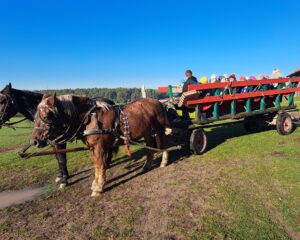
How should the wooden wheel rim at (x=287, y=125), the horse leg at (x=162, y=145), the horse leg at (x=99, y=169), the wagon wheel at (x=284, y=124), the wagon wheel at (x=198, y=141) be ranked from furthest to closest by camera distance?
the wooden wheel rim at (x=287, y=125) → the wagon wheel at (x=284, y=124) → the wagon wheel at (x=198, y=141) → the horse leg at (x=162, y=145) → the horse leg at (x=99, y=169)

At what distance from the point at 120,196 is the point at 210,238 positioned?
2.41 meters

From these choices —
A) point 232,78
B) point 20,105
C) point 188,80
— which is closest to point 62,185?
point 20,105

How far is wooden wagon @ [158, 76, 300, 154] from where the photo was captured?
8094 mm

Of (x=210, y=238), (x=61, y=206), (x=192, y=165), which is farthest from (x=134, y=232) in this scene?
(x=192, y=165)

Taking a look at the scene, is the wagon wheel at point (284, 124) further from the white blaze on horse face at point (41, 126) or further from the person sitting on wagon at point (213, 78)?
the white blaze on horse face at point (41, 126)

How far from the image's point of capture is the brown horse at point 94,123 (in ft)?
16.5

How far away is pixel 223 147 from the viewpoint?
914 centimetres

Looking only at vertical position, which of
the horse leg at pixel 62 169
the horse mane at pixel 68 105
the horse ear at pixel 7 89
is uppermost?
the horse ear at pixel 7 89

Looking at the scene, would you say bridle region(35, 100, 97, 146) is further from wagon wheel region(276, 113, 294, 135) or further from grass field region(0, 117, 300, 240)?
wagon wheel region(276, 113, 294, 135)

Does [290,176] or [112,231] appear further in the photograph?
[290,176]

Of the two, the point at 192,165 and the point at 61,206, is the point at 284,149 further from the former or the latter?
the point at 61,206

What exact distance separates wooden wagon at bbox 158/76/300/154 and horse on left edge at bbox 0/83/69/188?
3.76 m

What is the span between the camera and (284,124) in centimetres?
1041

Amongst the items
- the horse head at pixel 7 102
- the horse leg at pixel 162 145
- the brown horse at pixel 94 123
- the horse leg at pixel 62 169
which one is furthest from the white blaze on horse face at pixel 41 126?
the horse leg at pixel 162 145
